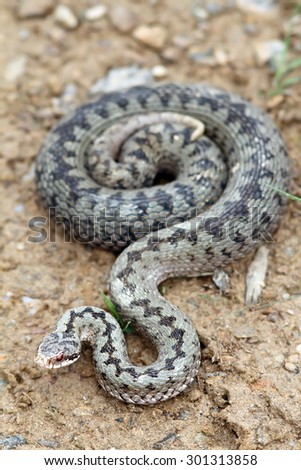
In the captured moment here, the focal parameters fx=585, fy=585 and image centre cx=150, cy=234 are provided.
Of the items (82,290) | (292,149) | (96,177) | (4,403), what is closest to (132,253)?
(82,290)

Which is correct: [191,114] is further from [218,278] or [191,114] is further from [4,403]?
[4,403]

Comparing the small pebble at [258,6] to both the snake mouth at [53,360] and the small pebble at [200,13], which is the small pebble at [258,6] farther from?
the snake mouth at [53,360]

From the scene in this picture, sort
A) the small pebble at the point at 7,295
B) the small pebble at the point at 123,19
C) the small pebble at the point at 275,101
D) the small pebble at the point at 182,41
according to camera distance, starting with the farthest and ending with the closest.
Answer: the small pebble at the point at 123,19
the small pebble at the point at 182,41
the small pebble at the point at 275,101
the small pebble at the point at 7,295

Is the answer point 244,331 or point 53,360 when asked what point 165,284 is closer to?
point 244,331

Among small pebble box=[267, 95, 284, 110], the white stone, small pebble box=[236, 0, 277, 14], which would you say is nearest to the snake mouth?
small pebble box=[267, 95, 284, 110]

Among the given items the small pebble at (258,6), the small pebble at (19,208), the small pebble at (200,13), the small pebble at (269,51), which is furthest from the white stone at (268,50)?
the small pebble at (19,208)

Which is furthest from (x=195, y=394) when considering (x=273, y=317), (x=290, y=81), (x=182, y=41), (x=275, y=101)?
(x=182, y=41)
